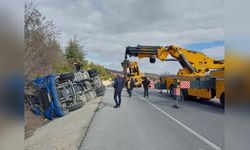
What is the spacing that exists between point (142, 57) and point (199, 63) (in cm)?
396

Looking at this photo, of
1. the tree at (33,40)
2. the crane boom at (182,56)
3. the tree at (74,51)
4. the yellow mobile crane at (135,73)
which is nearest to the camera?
the tree at (33,40)

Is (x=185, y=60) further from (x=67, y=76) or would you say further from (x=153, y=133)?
(x=153, y=133)

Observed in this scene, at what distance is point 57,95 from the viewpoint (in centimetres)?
1384

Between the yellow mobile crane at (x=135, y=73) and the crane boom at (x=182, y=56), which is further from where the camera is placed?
the yellow mobile crane at (x=135, y=73)

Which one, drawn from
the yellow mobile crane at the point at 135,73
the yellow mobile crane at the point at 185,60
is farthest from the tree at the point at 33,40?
the yellow mobile crane at the point at 135,73

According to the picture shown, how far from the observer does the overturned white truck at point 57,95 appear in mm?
13859

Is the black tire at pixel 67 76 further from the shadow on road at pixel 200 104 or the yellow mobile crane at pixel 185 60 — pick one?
the shadow on road at pixel 200 104

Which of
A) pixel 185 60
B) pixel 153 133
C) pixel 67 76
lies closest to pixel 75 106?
pixel 67 76

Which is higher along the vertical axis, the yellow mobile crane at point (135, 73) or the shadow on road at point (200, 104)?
the yellow mobile crane at point (135, 73)

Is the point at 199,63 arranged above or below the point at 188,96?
above

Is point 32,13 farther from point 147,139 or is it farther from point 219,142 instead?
point 219,142

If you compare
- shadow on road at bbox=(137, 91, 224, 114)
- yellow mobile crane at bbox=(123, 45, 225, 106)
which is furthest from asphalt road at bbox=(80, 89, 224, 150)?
yellow mobile crane at bbox=(123, 45, 225, 106)
